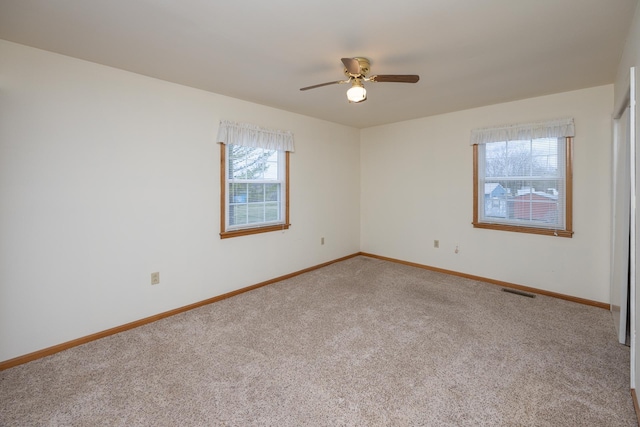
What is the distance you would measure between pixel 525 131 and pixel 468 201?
111cm

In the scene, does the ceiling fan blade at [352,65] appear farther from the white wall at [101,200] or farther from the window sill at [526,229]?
the window sill at [526,229]

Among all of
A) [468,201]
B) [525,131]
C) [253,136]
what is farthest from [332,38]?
[468,201]

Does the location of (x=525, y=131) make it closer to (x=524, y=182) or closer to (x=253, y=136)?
(x=524, y=182)

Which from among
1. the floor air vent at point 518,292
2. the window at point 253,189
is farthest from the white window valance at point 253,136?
the floor air vent at point 518,292

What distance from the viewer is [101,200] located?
2609 mm

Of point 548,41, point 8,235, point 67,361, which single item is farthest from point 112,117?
point 548,41

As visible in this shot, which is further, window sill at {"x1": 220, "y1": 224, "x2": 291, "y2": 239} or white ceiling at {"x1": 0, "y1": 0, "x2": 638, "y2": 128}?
window sill at {"x1": 220, "y1": 224, "x2": 291, "y2": 239}

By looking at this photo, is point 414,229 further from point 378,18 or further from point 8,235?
point 8,235

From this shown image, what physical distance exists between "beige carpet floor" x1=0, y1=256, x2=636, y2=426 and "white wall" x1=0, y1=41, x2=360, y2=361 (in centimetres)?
35

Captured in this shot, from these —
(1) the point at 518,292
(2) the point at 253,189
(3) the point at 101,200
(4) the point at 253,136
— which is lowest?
(1) the point at 518,292

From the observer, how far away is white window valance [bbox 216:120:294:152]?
3432 millimetres

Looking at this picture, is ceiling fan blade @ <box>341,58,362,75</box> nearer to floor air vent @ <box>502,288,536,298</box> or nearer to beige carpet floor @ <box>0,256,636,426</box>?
beige carpet floor @ <box>0,256,636,426</box>

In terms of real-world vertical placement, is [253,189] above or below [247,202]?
above

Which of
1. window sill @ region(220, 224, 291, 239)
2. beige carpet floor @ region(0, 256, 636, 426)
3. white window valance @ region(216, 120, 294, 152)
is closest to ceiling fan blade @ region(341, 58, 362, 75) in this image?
white window valance @ region(216, 120, 294, 152)
